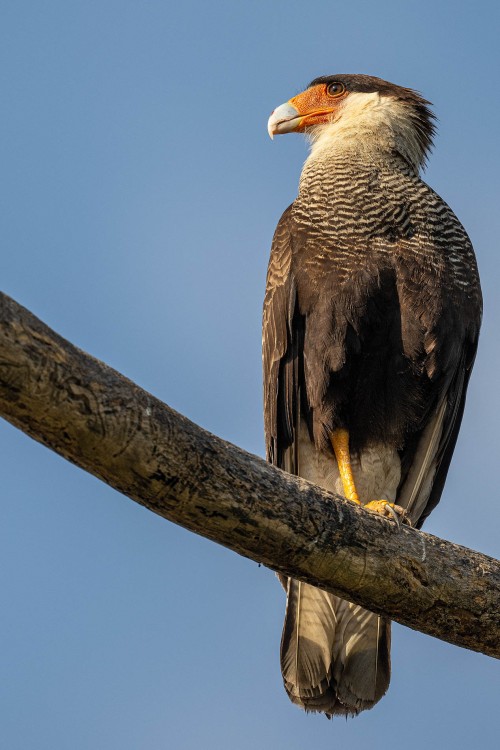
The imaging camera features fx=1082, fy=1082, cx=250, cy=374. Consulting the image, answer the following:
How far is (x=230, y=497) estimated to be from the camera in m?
3.97

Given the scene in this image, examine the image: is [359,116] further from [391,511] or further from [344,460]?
[391,511]

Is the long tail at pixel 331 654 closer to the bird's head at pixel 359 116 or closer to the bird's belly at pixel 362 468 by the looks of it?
the bird's belly at pixel 362 468

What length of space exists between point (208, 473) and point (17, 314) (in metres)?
0.96

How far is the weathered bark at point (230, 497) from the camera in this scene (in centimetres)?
350

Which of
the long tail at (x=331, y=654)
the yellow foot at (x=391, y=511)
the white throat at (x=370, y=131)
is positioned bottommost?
the long tail at (x=331, y=654)

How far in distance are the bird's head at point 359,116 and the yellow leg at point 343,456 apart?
2.02m

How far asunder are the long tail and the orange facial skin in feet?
10.5

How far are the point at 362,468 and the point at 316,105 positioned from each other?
2.67m

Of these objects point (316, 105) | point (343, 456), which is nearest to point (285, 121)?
point (316, 105)

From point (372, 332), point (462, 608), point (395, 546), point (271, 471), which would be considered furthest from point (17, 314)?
point (372, 332)

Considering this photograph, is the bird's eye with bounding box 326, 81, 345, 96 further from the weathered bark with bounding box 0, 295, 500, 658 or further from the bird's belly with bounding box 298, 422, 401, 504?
the weathered bark with bounding box 0, 295, 500, 658

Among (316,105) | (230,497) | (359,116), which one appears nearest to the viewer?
(230,497)

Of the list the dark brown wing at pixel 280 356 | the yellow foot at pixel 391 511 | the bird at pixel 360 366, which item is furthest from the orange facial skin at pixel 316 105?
the yellow foot at pixel 391 511

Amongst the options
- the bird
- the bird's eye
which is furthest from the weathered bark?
the bird's eye
